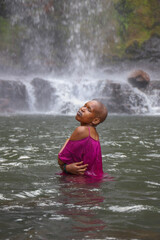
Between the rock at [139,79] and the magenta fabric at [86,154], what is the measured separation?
81.0ft

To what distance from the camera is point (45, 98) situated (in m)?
28.6

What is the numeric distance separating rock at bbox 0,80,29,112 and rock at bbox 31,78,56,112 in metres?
0.94

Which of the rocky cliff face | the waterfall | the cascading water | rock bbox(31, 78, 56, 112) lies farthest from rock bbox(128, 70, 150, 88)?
the waterfall

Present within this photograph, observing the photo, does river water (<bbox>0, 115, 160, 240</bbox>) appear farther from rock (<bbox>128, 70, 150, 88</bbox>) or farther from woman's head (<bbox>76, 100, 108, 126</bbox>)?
rock (<bbox>128, 70, 150, 88</bbox>)

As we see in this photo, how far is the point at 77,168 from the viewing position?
4.71 m

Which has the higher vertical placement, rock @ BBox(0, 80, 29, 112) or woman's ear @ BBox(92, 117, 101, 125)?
rock @ BBox(0, 80, 29, 112)

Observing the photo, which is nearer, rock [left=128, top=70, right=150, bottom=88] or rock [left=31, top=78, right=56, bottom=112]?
rock [left=31, top=78, right=56, bottom=112]

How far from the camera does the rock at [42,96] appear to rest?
28.5 metres

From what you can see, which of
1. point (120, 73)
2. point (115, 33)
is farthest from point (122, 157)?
point (115, 33)

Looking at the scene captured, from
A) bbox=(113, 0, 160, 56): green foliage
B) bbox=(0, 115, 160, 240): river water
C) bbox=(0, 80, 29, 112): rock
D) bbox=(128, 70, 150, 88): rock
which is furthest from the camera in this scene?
bbox=(113, 0, 160, 56): green foliage

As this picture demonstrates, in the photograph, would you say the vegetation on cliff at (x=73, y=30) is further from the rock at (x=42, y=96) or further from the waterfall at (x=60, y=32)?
the rock at (x=42, y=96)

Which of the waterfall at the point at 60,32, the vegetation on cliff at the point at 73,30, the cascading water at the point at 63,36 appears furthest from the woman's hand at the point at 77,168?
the waterfall at the point at 60,32

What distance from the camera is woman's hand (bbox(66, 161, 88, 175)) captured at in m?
4.71

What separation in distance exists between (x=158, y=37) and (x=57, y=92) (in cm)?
1528
